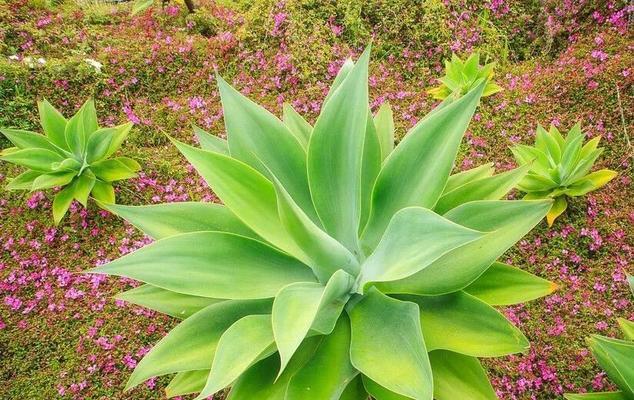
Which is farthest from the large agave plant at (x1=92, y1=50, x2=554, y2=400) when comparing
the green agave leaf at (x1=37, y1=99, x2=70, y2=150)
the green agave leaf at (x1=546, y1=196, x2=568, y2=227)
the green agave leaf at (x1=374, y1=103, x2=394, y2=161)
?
the green agave leaf at (x1=37, y1=99, x2=70, y2=150)

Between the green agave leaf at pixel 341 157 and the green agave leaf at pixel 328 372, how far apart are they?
1.00ft

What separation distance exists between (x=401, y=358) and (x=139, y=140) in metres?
2.88

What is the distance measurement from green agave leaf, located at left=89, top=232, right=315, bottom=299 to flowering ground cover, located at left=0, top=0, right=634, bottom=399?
91cm

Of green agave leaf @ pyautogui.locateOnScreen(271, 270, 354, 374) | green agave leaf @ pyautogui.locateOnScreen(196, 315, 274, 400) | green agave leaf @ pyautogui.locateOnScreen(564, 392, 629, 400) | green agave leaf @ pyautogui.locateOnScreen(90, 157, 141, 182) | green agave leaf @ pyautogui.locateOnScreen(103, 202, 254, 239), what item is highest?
green agave leaf @ pyautogui.locateOnScreen(271, 270, 354, 374)

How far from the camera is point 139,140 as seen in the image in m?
3.57

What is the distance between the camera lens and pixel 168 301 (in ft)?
5.39

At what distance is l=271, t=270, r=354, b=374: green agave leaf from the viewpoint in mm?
1118

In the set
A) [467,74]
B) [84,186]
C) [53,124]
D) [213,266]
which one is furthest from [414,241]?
[53,124]

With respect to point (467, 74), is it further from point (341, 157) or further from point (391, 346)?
point (391, 346)

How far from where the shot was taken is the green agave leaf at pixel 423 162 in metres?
1.43

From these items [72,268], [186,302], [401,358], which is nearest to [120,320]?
[72,268]

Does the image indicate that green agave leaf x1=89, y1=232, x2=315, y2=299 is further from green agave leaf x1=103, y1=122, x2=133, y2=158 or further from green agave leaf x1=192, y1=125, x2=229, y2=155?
green agave leaf x1=103, y1=122, x2=133, y2=158

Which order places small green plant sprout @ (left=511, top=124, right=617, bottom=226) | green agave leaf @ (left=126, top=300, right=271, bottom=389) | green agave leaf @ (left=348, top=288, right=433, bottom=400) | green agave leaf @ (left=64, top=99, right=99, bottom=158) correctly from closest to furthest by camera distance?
green agave leaf @ (left=348, top=288, right=433, bottom=400), green agave leaf @ (left=126, top=300, right=271, bottom=389), small green plant sprout @ (left=511, top=124, right=617, bottom=226), green agave leaf @ (left=64, top=99, right=99, bottom=158)

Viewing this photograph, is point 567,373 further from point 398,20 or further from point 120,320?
point 398,20
